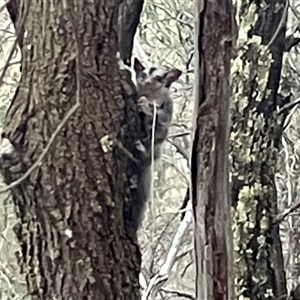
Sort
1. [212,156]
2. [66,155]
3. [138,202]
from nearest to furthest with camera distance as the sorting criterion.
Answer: [212,156], [66,155], [138,202]

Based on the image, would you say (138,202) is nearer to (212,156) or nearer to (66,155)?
(66,155)

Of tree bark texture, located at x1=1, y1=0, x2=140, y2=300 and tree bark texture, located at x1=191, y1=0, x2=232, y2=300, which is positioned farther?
tree bark texture, located at x1=1, y1=0, x2=140, y2=300

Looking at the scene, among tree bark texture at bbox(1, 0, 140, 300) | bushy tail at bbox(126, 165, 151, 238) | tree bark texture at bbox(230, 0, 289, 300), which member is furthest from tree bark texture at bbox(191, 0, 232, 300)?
tree bark texture at bbox(230, 0, 289, 300)

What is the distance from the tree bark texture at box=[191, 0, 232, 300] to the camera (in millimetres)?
1804

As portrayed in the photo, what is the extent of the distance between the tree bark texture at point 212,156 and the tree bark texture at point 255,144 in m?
1.58

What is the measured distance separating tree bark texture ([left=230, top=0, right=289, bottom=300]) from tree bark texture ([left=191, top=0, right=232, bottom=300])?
1584mm

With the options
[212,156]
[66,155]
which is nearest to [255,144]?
[66,155]

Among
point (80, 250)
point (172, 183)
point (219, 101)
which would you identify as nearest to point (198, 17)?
point (219, 101)

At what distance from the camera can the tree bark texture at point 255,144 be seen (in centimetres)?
345

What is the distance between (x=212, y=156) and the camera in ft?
5.98

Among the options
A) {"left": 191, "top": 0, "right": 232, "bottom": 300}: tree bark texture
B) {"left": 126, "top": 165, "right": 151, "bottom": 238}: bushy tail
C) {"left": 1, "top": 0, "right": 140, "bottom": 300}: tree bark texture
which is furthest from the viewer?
{"left": 126, "top": 165, "right": 151, "bottom": 238}: bushy tail

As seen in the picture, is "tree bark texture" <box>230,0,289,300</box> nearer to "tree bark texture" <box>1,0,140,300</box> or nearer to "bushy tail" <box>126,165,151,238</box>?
"bushy tail" <box>126,165,151,238</box>

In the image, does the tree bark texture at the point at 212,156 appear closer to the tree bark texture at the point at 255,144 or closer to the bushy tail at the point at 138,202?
the bushy tail at the point at 138,202

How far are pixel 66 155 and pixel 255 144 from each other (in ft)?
4.63
